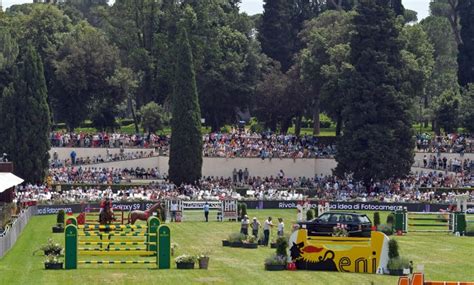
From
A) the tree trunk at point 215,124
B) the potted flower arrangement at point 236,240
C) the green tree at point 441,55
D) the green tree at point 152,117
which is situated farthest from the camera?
the green tree at point 441,55

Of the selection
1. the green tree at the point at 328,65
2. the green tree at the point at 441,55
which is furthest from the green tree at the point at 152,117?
the green tree at the point at 441,55

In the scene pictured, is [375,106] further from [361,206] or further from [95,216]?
[95,216]

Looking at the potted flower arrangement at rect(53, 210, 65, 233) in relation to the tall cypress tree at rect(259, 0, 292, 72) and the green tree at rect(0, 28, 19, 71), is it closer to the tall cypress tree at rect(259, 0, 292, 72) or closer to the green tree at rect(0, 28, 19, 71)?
the green tree at rect(0, 28, 19, 71)

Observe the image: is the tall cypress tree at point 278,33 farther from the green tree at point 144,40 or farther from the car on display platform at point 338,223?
the car on display platform at point 338,223

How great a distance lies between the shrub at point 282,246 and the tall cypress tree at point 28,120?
45.6 meters

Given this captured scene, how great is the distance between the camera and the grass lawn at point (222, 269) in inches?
1558

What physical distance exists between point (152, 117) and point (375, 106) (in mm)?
23071

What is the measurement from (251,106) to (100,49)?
16.2 metres

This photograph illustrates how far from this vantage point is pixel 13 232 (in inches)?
2100

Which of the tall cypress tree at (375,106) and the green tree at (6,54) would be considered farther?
the green tree at (6,54)

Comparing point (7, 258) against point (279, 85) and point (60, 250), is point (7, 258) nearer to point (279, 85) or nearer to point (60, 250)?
point (60, 250)

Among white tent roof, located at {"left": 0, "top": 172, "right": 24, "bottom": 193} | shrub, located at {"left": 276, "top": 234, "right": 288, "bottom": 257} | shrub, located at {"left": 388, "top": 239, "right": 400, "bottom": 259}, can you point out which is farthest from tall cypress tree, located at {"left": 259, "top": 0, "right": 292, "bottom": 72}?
shrub, located at {"left": 388, "top": 239, "right": 400, "bottom": 259}

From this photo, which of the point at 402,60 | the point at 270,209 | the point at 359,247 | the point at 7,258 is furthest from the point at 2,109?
the point at 359,247

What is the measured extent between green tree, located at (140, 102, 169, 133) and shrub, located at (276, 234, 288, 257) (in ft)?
217
